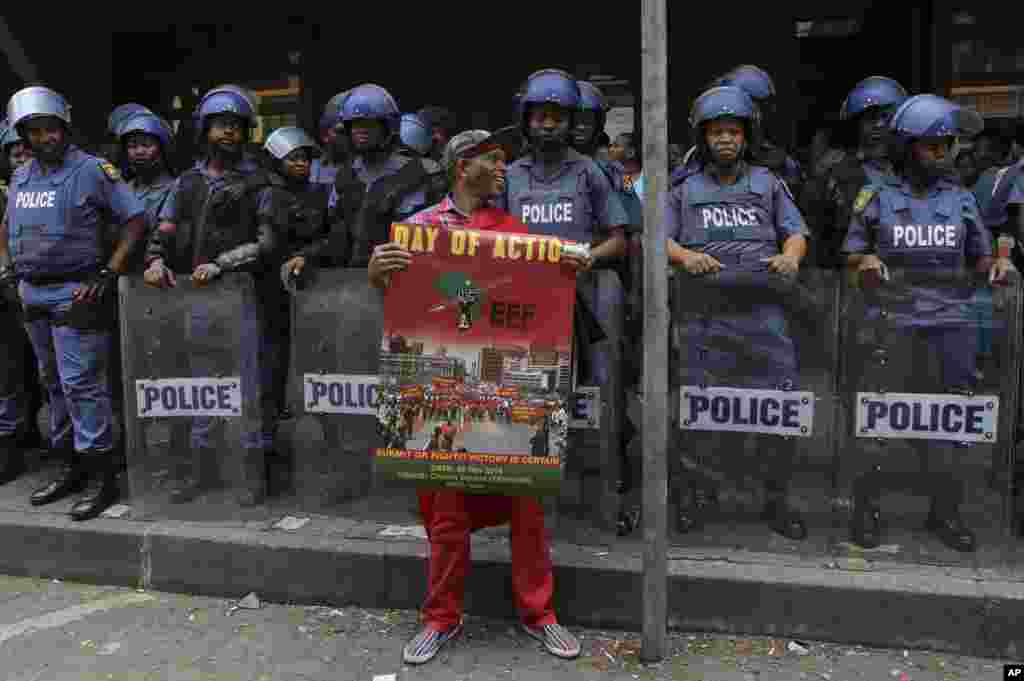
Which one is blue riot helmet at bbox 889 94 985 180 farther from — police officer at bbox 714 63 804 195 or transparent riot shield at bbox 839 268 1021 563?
police officer at bbox 714 63 804 195

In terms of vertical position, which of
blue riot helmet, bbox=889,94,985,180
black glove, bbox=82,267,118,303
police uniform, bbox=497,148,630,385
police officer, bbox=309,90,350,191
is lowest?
black glove, bbox=82,267,118,303

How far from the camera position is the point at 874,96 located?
5176 mm

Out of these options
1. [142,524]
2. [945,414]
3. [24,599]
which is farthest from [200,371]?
[945,414]

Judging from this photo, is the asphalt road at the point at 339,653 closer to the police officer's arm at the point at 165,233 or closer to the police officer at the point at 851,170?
the police officer's arm at the point at 165,233

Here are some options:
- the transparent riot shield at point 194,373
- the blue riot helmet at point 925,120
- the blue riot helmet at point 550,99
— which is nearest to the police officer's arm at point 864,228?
the blue riot helmet at point 925,120

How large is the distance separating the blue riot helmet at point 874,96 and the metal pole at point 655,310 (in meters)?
2.32

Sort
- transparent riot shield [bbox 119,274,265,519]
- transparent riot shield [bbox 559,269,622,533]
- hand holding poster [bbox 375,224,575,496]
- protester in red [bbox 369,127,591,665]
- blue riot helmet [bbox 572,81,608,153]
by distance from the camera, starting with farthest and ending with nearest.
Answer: blue riot helmet [bbox 572,81,608,153], transparent riot shield [bbox 119,274,265,519], transparent riot shield [bbox 559,269,622,533], protester in red [bbox 369,127,591,665], hand holding poster [bbox 375,224,575,496]

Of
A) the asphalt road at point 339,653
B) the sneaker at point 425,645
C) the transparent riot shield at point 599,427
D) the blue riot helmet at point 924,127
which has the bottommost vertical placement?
the asphalt road at point 339,653

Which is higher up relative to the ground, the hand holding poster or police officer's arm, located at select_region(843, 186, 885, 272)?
police officer's arm, located at select_region(843, 186, 885, 272)

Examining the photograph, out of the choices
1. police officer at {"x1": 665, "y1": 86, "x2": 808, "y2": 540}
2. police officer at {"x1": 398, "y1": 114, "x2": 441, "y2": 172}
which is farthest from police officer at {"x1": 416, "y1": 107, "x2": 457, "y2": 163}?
police officer at {"x1": 665, "y1": 86, "x2": 808, "y2": 540}

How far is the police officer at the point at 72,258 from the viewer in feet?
15.6

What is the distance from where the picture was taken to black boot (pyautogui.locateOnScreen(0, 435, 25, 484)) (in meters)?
5.34

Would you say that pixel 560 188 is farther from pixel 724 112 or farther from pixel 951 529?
pixel 951 529

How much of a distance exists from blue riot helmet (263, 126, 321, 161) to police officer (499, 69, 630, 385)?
195 cm
